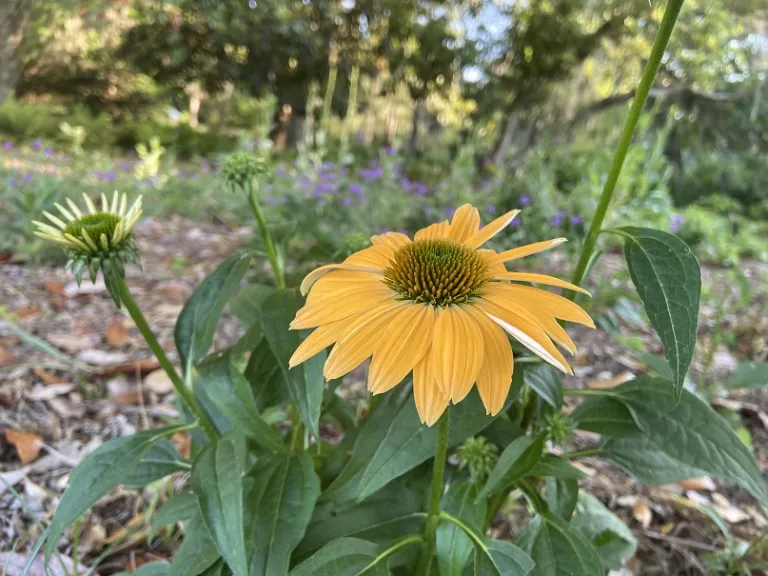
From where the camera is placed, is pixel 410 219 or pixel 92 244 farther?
pixel 410 219

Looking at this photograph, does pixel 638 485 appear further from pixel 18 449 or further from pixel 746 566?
pixel 18 449

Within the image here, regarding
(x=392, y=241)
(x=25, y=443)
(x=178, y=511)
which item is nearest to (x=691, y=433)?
(x=392, y=241)

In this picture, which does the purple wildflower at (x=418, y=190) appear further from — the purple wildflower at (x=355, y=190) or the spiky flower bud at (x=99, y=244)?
the spiky flower bud at (x=99, y=244)

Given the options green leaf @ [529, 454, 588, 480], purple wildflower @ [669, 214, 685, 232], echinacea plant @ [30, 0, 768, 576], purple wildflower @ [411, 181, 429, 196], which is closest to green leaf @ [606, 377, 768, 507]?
echinacea plant @ [30, 0, 768, 576]

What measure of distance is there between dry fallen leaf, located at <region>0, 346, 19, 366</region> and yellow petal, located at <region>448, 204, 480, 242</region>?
1.36m

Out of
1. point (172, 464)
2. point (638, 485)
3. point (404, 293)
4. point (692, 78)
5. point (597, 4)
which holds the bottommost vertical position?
point (638, 485)

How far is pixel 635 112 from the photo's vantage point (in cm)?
64

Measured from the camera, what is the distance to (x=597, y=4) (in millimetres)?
4488

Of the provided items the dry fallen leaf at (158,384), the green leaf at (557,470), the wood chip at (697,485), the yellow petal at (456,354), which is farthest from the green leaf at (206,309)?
the wood chip at (697,485)

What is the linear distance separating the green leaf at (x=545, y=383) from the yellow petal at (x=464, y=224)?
19 cm

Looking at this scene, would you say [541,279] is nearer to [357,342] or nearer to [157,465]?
[357,342]

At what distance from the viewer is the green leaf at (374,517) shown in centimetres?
75

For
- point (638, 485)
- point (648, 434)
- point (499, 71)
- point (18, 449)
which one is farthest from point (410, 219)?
point (499, 71)

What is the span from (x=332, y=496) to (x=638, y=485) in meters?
0.93
